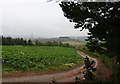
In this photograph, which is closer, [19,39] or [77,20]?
[77,20]

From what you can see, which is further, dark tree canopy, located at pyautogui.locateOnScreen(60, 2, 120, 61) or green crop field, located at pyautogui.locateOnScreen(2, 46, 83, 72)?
green crop field, located at pyautogui.locateOnScreen(2, 46, 83, 72)

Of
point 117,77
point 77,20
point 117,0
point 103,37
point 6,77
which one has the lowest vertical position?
point 6,77

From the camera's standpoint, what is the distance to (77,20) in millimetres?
5520

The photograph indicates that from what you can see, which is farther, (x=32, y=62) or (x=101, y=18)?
(x=32, y=62)

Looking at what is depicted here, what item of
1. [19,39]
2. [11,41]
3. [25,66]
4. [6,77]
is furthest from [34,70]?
[19,39]

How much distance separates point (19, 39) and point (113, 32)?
5659 cm

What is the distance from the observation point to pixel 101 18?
5.05 m

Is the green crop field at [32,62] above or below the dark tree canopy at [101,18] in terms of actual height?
below

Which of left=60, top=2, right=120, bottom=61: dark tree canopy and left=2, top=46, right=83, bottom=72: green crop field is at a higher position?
left=60, top=2, right=120, bottom=61: dark tree canopy

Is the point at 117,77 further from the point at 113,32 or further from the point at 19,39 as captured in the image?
the point at 19,39

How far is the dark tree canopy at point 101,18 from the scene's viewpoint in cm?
493

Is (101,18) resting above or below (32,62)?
above

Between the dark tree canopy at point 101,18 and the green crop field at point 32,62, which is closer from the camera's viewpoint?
the dark tree canopy at point 101,18

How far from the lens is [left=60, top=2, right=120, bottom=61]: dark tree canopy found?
16.2 ft
